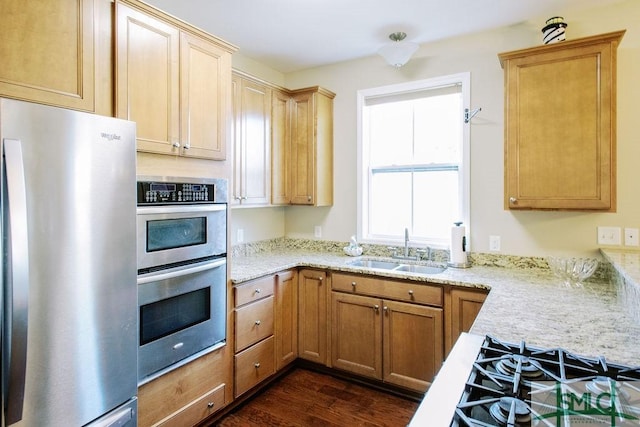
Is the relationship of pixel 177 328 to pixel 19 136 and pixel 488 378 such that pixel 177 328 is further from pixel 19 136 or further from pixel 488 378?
pixel 488 378

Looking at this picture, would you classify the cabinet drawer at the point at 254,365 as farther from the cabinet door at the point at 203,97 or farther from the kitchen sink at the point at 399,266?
the cabinet door at the point at 203,97

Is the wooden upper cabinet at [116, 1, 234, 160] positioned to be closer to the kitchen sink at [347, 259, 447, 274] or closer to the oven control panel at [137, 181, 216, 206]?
the oven control panel at [137, 181, 216, 206]

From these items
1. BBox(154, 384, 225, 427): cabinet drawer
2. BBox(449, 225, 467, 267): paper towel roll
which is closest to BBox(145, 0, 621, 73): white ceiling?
BBox(449, 225, 467, 267): paper towel roll

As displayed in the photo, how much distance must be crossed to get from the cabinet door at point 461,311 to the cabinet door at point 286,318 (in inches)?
45.7

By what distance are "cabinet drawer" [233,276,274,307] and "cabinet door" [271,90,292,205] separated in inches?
32.0

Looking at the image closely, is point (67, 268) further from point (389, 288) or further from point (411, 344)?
point (411, 344)

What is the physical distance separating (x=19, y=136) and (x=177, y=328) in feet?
3.90

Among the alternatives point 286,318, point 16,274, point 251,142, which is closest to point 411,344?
point 286,318

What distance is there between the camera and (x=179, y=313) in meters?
2.04

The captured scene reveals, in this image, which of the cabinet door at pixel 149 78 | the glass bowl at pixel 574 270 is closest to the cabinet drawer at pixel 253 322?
the cabinet door at pixel 149 78

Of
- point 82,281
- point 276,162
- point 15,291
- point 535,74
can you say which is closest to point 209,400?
point 82,281

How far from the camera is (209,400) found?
222 centimetres

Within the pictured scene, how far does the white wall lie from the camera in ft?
7.77

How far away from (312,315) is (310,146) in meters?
1.44
